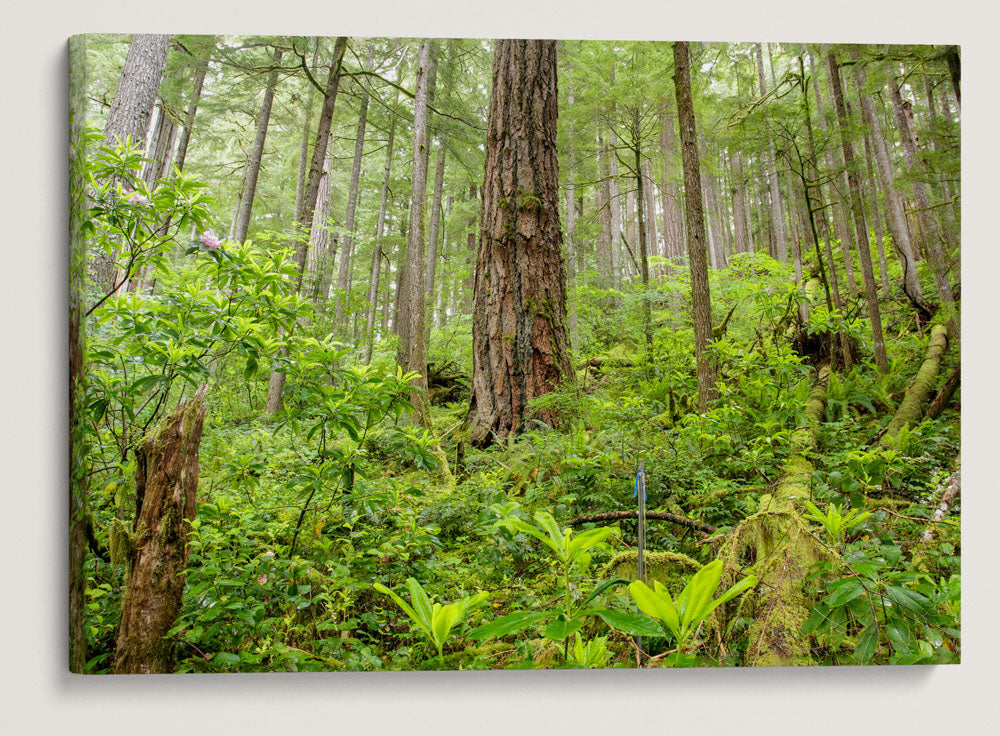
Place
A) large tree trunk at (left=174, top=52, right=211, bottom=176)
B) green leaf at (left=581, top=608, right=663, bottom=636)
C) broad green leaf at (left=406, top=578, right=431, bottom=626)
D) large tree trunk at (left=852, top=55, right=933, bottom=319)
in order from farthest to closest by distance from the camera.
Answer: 1. large tree trunk at (left=852, top=55, right=933, bottom=319)
2. large tree trunk at (left=174, top=52, right=211, bottom=176)
3. broad green leaf at (left=406, top=578, right=431, bottom=626)
4. green leaf at (left=581, top=608, right=663, bottom=636)

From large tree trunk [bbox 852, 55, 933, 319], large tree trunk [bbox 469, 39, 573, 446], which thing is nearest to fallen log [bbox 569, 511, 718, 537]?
large tree trunk [bbox 469, 39, 573, 446]

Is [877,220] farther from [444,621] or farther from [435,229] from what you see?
[444,621]

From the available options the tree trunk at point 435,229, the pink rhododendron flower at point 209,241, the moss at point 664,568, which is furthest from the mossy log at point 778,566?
the pink rhododendron flower at point 209,241

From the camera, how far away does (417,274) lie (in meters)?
2.39

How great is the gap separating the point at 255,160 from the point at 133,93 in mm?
470

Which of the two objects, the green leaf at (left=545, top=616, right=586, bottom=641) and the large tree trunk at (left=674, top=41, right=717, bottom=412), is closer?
the green leaf at (left=545, top=616, right=586, bottom=641)

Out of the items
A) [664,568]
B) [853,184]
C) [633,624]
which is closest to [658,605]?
[633,624]

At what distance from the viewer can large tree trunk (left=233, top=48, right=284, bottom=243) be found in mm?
2201

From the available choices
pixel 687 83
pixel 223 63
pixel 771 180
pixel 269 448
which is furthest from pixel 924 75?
pixel 269 448

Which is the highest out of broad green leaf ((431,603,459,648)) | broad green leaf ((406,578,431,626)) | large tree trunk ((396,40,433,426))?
large tree trunk ((396,40,433,426))

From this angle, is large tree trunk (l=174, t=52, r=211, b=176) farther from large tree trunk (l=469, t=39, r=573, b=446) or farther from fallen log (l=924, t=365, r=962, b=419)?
fallen log (l=924, t=365, r=962, b=419)

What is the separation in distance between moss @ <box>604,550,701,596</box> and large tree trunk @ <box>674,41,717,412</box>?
59 cm

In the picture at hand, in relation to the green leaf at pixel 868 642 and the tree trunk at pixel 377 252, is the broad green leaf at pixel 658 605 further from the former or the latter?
the tree trunk at pixel 377 252

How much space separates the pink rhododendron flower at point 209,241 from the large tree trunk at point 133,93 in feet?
1.16
